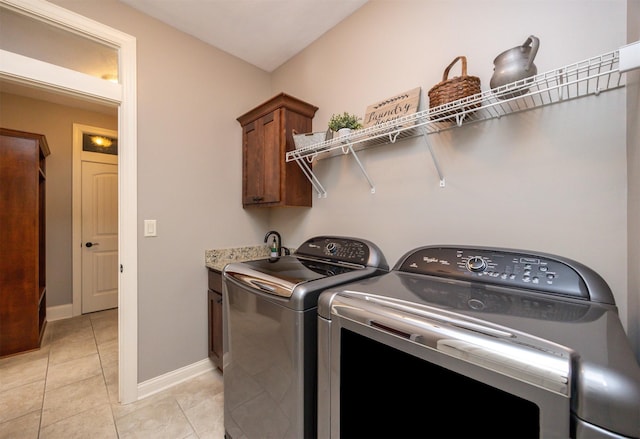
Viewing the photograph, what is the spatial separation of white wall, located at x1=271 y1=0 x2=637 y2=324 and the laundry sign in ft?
0.25

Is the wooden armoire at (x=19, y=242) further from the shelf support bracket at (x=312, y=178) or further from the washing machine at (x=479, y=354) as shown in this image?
the washing machine at (x=479, y=354)

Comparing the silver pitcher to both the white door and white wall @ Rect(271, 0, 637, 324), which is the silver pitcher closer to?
white wall @ Rect(271, 0, 637, 324)

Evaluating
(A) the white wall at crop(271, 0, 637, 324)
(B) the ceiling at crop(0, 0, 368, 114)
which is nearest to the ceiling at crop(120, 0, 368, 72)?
(B) the ceiling at crop(0, 0, 368, 114)

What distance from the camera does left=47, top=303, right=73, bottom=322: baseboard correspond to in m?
3.16

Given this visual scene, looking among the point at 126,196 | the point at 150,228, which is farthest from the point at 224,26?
the point at 150,228

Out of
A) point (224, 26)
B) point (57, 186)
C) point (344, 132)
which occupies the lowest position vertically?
point (57, 186)

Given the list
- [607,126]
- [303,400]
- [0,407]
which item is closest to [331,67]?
[607,126]

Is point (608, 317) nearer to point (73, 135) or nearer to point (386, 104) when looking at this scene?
point (386, 104)

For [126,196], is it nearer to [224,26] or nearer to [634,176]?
[224,26]

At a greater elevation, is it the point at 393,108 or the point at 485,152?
the point at 393,108

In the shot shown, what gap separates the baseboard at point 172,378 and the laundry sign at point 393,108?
7.13 ft

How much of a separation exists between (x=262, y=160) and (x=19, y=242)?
2432 mm

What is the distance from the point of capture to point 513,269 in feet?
3.09

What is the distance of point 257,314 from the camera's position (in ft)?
3.88
